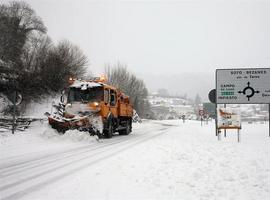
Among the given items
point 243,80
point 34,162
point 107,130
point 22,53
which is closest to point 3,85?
point 22,53

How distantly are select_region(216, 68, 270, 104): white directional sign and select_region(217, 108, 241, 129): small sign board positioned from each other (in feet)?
6.10

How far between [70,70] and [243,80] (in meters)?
33.3

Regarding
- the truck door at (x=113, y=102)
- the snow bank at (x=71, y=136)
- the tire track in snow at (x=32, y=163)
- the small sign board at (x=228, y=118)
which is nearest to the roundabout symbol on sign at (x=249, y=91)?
the small sign board at (x=228, y=118)

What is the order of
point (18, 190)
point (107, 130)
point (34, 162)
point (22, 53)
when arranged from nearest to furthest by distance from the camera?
point (18, 190) < point (34, 162) < point (107, 130) < point (22, 53)

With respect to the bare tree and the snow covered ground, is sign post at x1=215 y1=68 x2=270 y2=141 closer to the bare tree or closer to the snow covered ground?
the snow covered ground

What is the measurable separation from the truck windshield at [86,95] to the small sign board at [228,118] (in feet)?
21.3

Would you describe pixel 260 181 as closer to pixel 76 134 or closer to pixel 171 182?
pixel 171 182

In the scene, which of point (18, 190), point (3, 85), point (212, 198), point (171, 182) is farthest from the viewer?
point (3, 85)

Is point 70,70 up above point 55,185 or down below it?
above

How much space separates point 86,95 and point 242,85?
29.7ft

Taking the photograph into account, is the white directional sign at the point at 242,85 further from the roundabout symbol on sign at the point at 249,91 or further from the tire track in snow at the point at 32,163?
the tire track in snow at the point at 32,163

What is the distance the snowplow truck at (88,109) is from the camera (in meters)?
19.3

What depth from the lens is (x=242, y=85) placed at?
2178cm

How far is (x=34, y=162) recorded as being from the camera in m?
11.4
